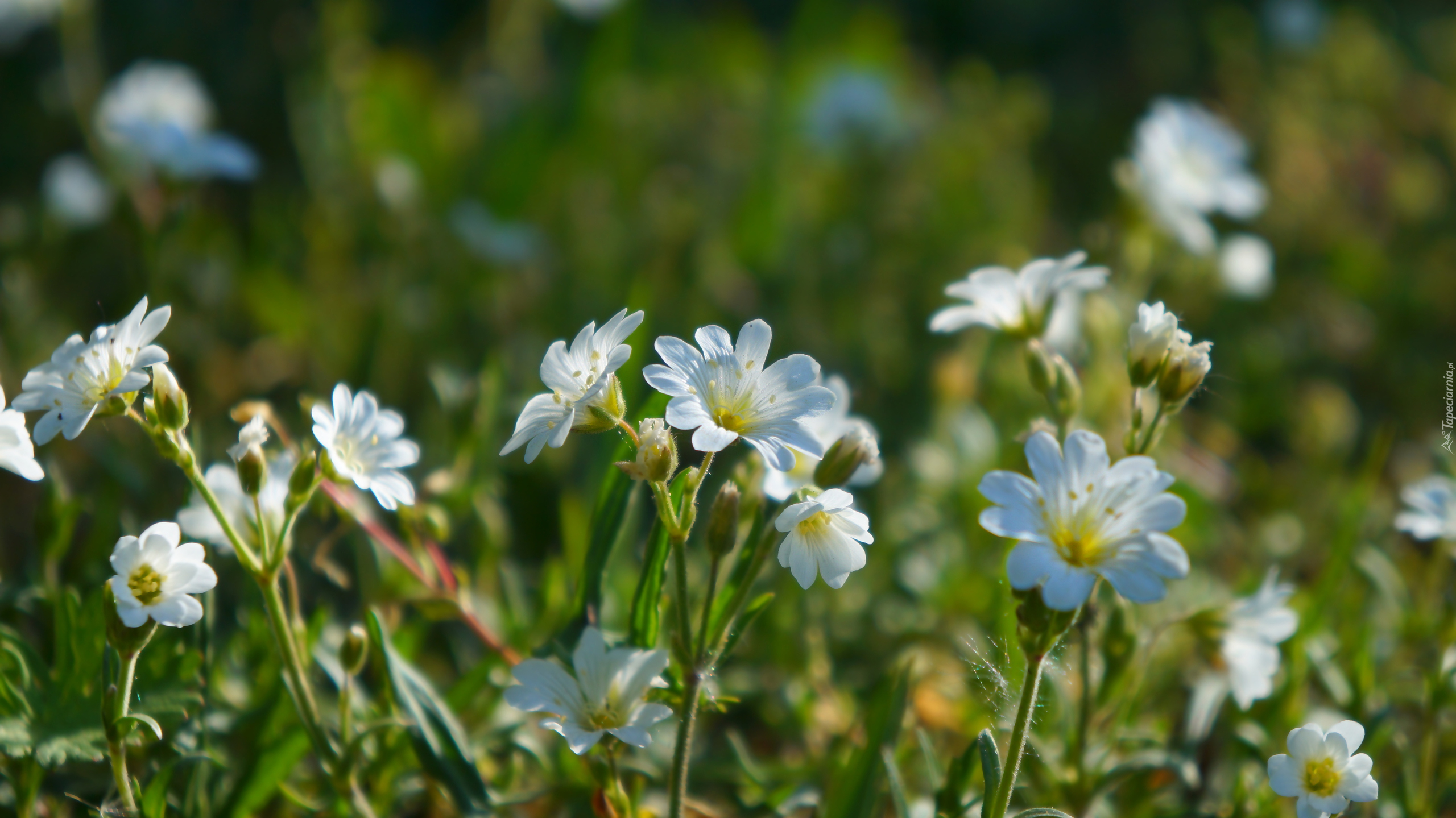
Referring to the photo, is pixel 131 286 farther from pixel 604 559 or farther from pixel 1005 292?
pixel 1005 292

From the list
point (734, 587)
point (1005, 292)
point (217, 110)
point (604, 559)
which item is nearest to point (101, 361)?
point (604, 559)

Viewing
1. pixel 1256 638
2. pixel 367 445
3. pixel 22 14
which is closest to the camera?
pixel 367 445

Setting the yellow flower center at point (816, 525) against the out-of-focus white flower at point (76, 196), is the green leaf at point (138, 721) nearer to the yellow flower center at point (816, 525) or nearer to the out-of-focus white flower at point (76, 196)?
the yellow flower center at point (816, 525)

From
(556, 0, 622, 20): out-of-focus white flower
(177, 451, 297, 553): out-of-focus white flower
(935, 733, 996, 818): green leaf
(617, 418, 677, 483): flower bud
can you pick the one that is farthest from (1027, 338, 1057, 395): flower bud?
(556, 0, 622, 20): out-of-focus white flower

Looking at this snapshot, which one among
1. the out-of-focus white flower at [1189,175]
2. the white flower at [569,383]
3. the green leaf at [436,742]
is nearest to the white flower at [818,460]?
the white flower at [569,383]

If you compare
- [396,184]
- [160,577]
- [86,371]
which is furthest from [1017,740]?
[396,184]

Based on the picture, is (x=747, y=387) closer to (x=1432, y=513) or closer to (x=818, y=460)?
(x=818, y=460)
